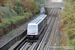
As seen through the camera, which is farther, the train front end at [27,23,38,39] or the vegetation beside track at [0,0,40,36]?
the vegetation beside track at [0,0,40,36]

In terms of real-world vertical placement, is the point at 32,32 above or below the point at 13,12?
below

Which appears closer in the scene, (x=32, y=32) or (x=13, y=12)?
(x=32, y=32)

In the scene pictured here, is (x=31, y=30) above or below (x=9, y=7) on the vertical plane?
below

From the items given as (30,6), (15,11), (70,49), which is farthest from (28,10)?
(70,49)

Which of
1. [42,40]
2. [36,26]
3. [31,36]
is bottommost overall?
[42,40]

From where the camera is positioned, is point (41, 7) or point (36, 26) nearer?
point (36, 26)

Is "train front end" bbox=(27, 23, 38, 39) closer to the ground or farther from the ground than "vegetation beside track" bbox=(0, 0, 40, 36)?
closer to the ground

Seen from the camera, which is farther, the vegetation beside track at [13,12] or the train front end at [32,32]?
the vegetation beside track at [13,12]

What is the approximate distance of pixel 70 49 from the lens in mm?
9266

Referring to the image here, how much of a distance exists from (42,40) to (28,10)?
18469 millimetres

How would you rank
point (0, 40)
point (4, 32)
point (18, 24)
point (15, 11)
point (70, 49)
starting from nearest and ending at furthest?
point (70, 49), point (0, 40), point (4, 32), point (18, 24), point (15, 11)

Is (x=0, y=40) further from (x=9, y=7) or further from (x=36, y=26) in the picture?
(x=9, y=7)

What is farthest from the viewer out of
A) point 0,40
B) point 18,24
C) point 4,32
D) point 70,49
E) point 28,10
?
point 28,10

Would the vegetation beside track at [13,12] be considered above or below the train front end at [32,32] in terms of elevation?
above
